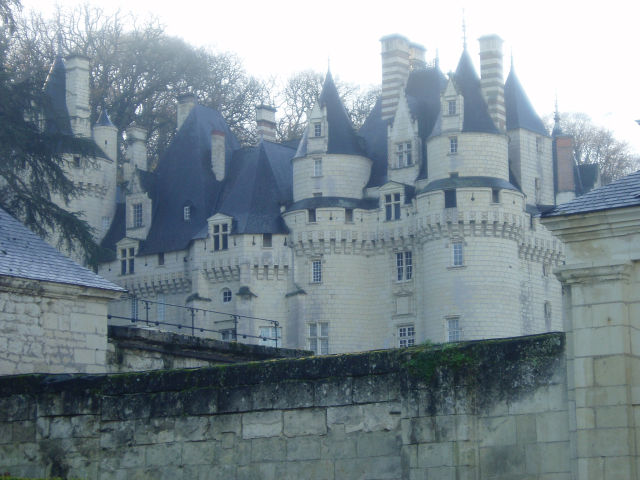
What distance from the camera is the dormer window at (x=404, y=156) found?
2274 inches

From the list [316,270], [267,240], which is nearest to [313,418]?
[316,270]

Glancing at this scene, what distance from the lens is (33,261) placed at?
20.2 m

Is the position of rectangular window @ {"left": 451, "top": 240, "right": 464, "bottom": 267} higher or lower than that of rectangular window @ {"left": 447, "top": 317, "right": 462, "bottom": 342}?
higher

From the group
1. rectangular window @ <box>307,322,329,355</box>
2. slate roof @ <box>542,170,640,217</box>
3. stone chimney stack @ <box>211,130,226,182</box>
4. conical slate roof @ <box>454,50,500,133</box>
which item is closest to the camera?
slate roof @ <box>542,170,640,217</box>

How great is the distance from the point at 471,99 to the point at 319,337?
430 inches

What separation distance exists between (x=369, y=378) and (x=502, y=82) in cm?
4413

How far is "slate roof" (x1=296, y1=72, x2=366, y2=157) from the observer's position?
5822cm

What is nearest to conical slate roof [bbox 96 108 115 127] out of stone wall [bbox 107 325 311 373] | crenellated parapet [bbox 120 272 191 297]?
crenellated parapet [bbox 120 272 191 297]

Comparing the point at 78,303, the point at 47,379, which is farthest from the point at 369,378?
the point at 78,303

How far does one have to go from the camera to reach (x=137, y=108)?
2719 inches

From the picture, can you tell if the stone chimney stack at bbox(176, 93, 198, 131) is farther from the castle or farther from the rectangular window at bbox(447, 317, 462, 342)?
the rectangular window at bbox(447, 317, 462, 342)

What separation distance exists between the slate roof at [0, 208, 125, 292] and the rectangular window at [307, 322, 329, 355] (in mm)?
35296

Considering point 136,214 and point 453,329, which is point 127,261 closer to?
point 136,214

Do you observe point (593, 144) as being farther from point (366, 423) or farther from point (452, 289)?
point (366, 423)
